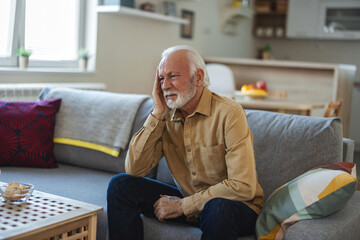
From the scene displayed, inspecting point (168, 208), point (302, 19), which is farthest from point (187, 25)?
point (168, 208)

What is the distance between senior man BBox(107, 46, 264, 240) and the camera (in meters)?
→ 1.71

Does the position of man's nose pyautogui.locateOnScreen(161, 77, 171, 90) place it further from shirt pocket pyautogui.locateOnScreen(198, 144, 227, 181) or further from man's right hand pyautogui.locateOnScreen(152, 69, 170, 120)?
shirt pocket pyautogui.locateOnScreen(198, 144, 227, 181)

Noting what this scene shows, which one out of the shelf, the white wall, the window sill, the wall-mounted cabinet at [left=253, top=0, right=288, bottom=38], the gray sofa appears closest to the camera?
the gray sofa

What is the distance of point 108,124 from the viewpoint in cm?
263

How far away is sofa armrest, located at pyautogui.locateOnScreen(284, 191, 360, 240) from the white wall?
8.19 ft

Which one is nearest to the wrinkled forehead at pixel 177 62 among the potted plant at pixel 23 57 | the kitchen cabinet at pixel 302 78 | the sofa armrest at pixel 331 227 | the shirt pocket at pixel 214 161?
the shirt pocket at pixel 214 161

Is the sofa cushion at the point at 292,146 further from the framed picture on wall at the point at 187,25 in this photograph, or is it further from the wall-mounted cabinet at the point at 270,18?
the wall-mounted cabinet at the point at 270,18

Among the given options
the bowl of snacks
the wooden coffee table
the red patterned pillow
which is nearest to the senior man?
the wooden coffee table

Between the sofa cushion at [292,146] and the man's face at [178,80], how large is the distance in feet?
1.43

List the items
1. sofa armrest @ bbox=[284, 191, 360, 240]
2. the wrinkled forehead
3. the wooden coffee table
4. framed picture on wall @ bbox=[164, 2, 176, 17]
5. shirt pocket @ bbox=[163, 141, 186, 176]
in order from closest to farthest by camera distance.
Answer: the wooden coffee table
sofa armrest @ bbox=[284, 191, 360, 240]
the wrinkled forehead
shirt pocket @ bbox=[163, 141, 186, 176]
framed picture on wall @ bbox=[164, 2, 176, 17]

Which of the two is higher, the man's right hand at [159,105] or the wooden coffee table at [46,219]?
the man's right hand at [159,105]

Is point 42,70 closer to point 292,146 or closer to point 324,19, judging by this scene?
point 292,146

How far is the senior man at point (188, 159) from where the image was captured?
5.62ft

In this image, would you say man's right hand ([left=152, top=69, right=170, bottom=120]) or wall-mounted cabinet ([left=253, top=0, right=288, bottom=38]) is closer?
man's right hand ([left=152, top=69, right=170, bottom=120])
